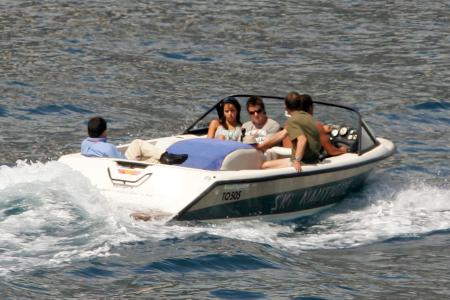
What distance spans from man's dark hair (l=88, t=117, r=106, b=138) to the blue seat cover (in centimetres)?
81

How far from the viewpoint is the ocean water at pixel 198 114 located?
41.4ft

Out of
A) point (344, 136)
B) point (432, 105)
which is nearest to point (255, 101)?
point (344, 136)

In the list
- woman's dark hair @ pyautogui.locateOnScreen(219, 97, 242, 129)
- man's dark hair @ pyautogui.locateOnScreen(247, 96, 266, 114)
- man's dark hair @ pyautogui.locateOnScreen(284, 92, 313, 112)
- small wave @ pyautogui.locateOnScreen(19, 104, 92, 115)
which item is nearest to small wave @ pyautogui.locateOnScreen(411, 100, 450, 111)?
small wave @ pyautogui.locateOnScreen(19, 104, 92, 115)

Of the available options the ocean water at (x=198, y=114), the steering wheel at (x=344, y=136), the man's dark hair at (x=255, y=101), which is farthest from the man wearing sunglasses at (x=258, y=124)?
the ocean water at (x=198, y=114)

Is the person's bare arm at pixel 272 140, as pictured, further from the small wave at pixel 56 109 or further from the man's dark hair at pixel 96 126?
the small wave at pixel 56 109

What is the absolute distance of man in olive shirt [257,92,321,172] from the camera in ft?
49.2

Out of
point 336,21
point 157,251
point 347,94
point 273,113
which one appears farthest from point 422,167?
point 336,21

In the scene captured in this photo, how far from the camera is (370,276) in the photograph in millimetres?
13047

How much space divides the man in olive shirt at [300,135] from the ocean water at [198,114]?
28.3 inches

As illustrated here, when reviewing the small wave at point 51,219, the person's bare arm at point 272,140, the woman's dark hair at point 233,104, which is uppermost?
the woman's dark hair at point 233,104

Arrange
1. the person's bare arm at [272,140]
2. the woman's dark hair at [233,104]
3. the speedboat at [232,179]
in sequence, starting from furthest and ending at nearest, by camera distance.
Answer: the woman's dark hair at [233,104]
the person's bare arm at [272,140]
the speedboat at [232,179]

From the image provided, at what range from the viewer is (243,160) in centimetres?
1483

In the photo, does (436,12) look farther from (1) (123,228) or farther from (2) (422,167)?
(1) (123,228)

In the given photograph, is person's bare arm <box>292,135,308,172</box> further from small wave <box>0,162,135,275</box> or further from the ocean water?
small wave <box>0,162,135,275</box>
